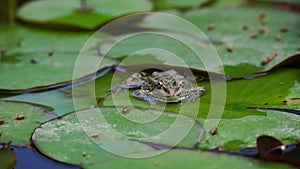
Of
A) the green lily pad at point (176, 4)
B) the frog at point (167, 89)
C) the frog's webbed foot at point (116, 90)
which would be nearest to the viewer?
the frog at point (167, 89)

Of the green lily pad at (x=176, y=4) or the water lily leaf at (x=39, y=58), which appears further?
the green lily pad at (x=176, y=4)

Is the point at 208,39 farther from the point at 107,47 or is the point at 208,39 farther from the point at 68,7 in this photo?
the point at 68,7

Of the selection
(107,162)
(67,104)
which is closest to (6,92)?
(67,104)

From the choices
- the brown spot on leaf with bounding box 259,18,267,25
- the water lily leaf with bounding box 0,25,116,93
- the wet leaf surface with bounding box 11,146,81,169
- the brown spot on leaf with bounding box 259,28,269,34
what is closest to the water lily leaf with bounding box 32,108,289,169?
the wet leaf surface with bounding box 11,146,81,169

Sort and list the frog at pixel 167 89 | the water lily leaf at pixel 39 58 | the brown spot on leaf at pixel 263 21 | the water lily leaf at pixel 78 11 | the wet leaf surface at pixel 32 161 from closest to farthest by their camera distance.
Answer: the wet leaf surface at pixel 32 161, the frog at pixel 167 89, the water lily leaf at pixel 39 58, the brown spot on leaf at pixel 263 21, the water lily leaf at pixel 78 11

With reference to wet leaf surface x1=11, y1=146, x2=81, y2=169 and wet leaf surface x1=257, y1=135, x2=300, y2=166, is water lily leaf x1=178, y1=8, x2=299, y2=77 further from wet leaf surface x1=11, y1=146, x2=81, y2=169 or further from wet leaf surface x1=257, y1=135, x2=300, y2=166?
wet leaf surface x1=11, y1=146, x2=81, y2=169

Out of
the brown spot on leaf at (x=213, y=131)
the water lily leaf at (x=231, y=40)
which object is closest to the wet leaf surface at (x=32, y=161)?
the brown spot on leaf at (x=213, y=131)

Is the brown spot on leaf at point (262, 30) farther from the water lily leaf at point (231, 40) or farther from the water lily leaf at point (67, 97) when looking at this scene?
the water lily leaf at point (67, 97)
